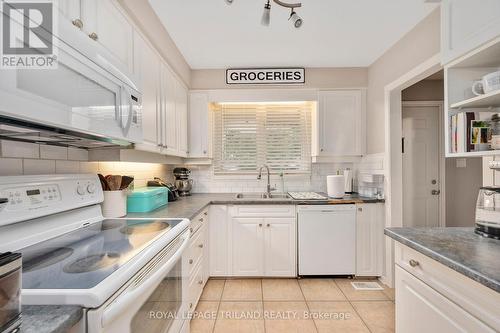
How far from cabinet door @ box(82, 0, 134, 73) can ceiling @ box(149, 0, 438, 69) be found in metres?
0.53

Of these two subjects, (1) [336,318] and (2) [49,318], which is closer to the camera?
(2) [49,318]

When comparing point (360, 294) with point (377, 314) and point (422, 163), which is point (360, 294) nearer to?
point (377, 314)

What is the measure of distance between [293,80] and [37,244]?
2.86 m

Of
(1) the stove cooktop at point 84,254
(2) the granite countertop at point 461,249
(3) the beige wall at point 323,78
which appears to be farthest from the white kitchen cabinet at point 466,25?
(1) the stove cooktop at point 84,254

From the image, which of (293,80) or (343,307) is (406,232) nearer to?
(343,307)

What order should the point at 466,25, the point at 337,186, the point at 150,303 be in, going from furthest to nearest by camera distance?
the point at 337,186, the point at 466,25, the point at 150,303

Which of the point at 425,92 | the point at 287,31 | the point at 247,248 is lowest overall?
the point at 247,248

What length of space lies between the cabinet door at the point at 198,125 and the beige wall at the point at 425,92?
2.72 meters

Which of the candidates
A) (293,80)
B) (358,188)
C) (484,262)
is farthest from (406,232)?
(293,80)

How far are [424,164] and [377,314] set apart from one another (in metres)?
2.16

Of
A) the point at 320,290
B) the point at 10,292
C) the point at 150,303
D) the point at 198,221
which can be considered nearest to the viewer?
the point at 10,292

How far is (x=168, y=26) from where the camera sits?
7.16 ft

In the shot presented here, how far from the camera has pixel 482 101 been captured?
1.34 metres

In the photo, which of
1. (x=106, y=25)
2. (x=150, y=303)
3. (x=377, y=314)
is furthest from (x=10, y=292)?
(x=377, y=314)
